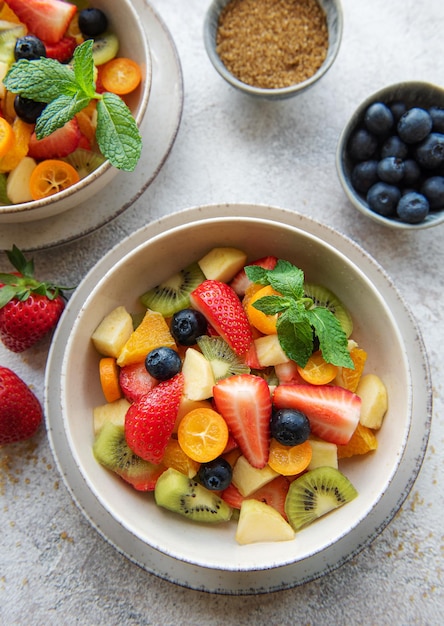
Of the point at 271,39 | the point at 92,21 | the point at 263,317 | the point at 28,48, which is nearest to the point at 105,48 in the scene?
the point at 92,21

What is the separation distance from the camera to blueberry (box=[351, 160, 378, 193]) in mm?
1736

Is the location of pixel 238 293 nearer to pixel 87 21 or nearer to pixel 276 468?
pixel 276 468

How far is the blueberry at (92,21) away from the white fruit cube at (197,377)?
36.9 inches

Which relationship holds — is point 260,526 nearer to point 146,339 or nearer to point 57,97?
point 146,339

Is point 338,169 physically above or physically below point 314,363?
above

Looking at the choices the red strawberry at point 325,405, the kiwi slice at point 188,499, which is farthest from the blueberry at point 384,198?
the kiwi slice at point 188,499

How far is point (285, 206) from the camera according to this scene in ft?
5.96

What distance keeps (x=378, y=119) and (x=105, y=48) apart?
781mm

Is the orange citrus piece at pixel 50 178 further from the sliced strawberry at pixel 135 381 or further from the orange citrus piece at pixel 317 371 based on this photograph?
the orange citrus piece at pixel 317 371

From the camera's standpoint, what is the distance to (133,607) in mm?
1685

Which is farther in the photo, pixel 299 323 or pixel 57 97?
pixel 57 97

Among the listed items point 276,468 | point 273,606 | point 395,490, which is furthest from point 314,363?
point 273,606

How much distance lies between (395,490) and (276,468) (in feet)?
1.13

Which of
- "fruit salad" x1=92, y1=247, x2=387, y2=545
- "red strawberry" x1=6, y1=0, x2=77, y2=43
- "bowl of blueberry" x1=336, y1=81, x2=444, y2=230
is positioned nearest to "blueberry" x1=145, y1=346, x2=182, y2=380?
"fruit salad" x1=92, y1=247, x2=387, y2=545
